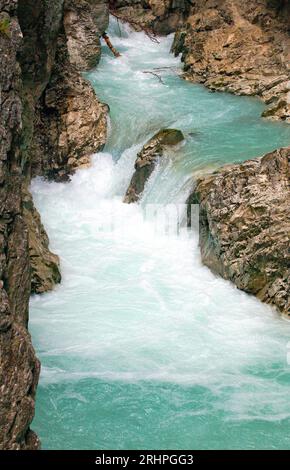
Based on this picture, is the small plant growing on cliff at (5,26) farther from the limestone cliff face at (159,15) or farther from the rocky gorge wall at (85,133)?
the limestone cliff face at (159,15)

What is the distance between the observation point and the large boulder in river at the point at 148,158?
49.8ft

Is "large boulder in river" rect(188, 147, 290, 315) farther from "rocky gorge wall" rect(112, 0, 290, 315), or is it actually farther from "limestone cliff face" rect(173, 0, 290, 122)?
"limestone cliff face" rect(173, 0, 290, 122)

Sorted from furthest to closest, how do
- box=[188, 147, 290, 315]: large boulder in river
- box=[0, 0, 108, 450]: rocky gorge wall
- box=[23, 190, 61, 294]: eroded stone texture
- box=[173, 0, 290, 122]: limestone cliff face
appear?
1. box=[173, 0, 290, 122]: limestone cliff face
2. box=[23, 190, 61, 294]: eroded stone texture
3. box=[188, 147, 290, 315]: large boulder in river
4. box=[0, 0, 108, 450]: rocky gorge wall

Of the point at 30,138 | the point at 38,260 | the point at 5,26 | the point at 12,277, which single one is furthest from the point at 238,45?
the point at 12,277

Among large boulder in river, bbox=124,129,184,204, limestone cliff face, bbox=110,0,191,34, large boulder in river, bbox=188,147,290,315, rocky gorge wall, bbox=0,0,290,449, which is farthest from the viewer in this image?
limestone cliff face, bbox=110,0,191,34

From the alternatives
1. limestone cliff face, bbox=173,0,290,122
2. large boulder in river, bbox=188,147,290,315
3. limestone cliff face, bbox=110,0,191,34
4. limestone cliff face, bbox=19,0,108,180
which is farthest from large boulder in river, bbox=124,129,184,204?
limestone cliff face, bbox=110,0,191,34

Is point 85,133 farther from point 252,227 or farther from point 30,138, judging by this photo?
point 252,227

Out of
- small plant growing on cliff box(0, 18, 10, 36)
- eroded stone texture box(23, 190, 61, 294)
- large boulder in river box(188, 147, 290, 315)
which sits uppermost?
small plant growing on cliff box(0, 18, 10, 36)

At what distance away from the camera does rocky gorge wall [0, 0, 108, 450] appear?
5473 millimetres

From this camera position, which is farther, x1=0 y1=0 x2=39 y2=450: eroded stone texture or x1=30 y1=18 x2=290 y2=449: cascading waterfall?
x1=30 y1=18 x2=290 y2=449: cascading waterfall

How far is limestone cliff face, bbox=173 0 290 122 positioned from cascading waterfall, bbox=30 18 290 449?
2394mm

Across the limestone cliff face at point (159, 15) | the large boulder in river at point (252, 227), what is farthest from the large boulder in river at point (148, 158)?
the limestone cliff face at point (159, 15)

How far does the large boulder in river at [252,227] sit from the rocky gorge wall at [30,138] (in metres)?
2.71
